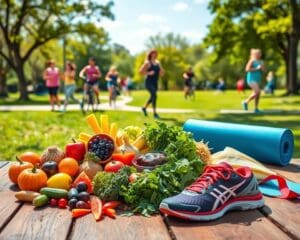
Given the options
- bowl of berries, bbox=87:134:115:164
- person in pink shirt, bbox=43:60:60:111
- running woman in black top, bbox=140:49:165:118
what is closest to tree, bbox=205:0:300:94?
person in pink shirt, bbox=43:60:60:111

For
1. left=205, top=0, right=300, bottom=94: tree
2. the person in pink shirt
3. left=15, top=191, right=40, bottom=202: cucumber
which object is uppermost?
left=205, top=0, right=300, bottom=94: tree

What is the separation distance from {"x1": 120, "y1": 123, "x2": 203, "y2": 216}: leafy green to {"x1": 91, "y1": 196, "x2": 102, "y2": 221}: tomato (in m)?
0.18

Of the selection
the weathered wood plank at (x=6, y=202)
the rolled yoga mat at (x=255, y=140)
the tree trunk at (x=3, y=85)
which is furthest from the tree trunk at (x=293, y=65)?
the weathered wood plank at (x=6, y=202)

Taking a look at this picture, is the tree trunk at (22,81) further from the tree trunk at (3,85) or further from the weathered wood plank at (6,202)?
the weathered wood plank at (6,202)

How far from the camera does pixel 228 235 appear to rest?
2.75 meters

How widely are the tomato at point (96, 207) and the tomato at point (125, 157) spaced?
60cm

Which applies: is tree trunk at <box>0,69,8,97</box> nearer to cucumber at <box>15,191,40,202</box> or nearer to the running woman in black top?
the running woman in black top

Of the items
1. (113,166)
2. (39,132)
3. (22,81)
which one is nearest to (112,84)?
(22,81)

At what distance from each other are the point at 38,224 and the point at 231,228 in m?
1.15

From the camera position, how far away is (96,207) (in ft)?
10.6

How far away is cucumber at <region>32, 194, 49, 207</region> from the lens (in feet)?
11.0

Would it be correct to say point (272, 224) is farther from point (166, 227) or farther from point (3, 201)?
point (3, 201)

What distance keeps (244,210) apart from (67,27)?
3108 centimetres

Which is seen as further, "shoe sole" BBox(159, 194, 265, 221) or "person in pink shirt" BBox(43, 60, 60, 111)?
"person in pink shirt" BBox(43, 60, 60, 111)
